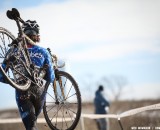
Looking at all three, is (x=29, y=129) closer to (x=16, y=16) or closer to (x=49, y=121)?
(x=49, y=121)

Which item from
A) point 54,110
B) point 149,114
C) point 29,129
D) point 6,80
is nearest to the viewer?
point 6,80

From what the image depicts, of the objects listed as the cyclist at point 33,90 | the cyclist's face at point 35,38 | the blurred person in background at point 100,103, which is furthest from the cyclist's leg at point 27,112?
the blurred person in background at point 100,103

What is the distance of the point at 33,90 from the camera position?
5.07 meters

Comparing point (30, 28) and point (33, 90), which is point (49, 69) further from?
point (30, 28)

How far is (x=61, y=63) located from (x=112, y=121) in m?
8.30

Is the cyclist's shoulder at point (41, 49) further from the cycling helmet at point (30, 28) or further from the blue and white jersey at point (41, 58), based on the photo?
the cycling helmet at point (30, 28)

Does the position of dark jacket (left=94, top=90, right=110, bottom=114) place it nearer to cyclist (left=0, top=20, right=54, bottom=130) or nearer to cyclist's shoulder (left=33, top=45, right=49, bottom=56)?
cyclist (left=0, top=20, right=54, bottom=130)

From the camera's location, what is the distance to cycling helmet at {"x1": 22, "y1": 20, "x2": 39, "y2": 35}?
509 cm

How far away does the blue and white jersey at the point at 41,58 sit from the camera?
499cm

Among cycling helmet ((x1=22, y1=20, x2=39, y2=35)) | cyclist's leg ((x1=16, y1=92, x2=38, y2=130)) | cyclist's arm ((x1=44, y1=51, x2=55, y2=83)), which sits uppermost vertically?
cycling helmet ((x1=22, y1=20, x2=39, y2=35))

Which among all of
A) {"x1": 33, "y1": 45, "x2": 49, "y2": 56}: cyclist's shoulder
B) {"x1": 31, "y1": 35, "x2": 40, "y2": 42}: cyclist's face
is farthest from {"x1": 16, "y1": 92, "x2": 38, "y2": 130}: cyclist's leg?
{"x1": 31, "y1": 35, "x2": 40, "y2": 42}: cyclist's face

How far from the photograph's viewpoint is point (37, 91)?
16.8ft

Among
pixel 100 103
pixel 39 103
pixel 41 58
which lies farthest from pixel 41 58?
pixel 100 103

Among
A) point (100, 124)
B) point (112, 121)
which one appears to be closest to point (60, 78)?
point (100, 124)
